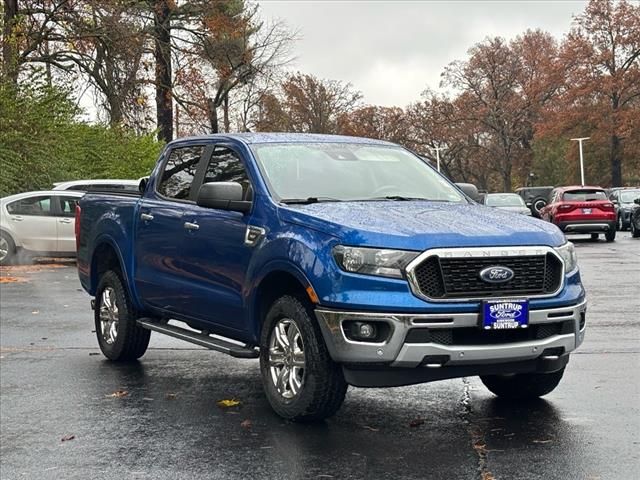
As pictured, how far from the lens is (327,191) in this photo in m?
7.05

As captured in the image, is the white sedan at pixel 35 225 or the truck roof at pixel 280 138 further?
the white sedan at pixel 35 225

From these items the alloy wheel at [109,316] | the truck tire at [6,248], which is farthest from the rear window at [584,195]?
the alloy wheel at [109,316]

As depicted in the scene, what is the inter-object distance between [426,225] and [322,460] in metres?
1.53

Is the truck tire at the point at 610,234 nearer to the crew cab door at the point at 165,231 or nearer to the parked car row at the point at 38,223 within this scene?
the parked car row at the point at 38,223

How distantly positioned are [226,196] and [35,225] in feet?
52.6

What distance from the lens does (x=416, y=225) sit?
605 centimetres

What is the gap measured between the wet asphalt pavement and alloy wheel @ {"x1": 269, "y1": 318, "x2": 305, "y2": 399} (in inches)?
9.9

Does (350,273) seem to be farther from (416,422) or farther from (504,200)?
(504,200)

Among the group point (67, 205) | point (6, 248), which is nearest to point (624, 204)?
point (67, 205)

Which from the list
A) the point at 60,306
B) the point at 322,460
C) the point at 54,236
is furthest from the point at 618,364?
the point at 54,236

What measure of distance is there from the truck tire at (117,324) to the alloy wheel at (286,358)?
268cm

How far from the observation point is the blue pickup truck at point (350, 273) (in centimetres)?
582

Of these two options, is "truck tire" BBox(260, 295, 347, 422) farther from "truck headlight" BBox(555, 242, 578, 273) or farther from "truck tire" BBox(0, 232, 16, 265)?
"truck tire" BBox(0, 232, 16, 265)

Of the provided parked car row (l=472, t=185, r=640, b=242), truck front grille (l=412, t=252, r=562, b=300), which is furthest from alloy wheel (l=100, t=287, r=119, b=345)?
parked car row (l=472, t=185, r=640, b=242)
